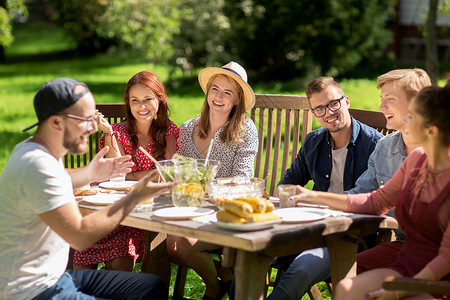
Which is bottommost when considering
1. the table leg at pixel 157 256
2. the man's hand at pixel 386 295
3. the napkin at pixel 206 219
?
the table leg at pixel 157 256

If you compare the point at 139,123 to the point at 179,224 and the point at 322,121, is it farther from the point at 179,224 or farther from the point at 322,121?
the point at 179,224

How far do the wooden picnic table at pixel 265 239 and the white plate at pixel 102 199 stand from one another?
284 millimetres

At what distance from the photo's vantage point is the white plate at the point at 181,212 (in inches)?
121

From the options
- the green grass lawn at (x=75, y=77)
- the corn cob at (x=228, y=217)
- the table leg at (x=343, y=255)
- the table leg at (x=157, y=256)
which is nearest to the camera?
the corn cob at (x=228, y=217)

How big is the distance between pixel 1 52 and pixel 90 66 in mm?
5193

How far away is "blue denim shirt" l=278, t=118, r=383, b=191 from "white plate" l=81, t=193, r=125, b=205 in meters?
1.43

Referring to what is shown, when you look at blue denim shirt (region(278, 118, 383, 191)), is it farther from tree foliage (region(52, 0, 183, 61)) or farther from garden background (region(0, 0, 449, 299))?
tree foliage (region(52, 0, 183, 61))

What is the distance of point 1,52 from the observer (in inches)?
1081

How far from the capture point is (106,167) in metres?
3.60

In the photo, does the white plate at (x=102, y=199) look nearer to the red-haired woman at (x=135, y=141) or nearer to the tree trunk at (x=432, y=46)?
the red-haired woman at (x=135, y=141)

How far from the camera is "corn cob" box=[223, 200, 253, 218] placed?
2887mm

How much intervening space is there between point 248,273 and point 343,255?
0.62m

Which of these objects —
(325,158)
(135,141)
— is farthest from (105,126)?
(325,158)

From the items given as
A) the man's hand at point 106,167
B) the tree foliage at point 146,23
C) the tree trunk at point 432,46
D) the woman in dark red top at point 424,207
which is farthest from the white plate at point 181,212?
the tree foliage at point 146,23
